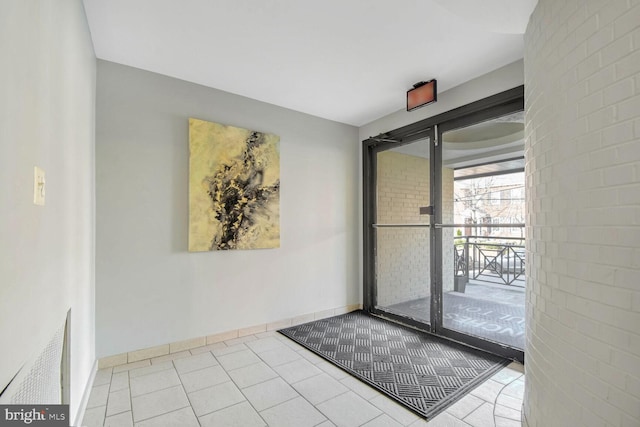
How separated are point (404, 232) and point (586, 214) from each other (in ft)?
8.33

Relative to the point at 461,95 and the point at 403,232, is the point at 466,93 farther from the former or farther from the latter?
the point at 403,232

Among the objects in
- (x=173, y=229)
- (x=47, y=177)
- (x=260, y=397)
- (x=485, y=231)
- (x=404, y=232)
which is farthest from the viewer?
(x=404, y=232)

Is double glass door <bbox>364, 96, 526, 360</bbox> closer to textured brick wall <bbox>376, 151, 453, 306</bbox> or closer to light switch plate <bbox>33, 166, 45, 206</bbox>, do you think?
textured brick wall <bbox>376, 151, 453, 306</bbox>

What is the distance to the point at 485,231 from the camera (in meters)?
3.07

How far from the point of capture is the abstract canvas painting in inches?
120

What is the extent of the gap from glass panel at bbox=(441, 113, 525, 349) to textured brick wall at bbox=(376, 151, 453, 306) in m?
0.06

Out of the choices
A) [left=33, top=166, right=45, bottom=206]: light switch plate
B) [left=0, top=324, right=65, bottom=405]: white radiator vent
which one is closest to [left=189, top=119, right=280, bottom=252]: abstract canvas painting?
[left=0, top=324, right=65, bottom=405]: white radiator vent

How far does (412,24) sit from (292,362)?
2.91 m

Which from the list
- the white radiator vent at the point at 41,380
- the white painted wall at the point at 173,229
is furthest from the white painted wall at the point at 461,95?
the white radiator vent at the point at 41,380

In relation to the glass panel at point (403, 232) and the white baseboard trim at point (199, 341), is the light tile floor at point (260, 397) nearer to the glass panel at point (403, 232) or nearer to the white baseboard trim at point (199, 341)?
the white baseboard trim at point (199, 341)

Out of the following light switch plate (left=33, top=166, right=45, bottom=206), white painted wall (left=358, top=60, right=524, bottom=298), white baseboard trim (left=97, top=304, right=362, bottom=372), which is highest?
white painted wall (left=358, top=60, right=524, bottom=298)

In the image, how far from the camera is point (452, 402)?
2129 millimetres

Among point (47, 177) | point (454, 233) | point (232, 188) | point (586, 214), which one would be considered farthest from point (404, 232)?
point (47, 177)

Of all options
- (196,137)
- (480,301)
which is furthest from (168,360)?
(480,301)
